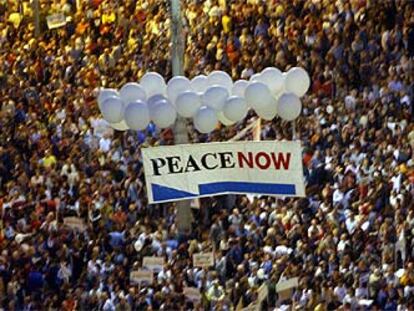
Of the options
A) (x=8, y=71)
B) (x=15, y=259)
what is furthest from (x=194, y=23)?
(x=15, y=259)

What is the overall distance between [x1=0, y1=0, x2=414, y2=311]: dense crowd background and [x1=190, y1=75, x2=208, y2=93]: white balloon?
3.66 meters

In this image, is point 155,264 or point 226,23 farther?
point 226,23

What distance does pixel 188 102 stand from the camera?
1207 inches

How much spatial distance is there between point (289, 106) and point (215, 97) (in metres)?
1.06

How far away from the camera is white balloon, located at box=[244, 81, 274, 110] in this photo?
30.5 m

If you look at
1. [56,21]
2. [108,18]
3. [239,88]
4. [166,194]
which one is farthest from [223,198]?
[56,21]

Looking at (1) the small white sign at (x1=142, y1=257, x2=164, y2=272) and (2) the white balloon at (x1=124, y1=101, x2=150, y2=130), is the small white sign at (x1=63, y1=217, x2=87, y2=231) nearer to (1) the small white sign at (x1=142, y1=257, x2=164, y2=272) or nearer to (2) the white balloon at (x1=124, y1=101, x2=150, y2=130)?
(1) the small white sign at (x1=142, y1=257, x2=164, y2=272)

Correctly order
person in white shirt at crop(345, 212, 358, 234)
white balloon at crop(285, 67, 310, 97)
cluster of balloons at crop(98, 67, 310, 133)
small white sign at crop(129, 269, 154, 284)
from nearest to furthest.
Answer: cluster of balloons at crop(98, 67, 310, 133) < white balloon at crop(285, 67, 310, 97) < person in white shirt at crop(345, 212, 358, 234) < small white sign at crop(129, 269, 154, 284)

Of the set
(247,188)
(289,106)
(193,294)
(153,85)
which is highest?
(153,85)

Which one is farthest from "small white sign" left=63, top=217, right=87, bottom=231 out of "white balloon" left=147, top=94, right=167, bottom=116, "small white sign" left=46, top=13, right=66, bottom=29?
"small white sign" left=46, top=13, right=66, bottom=29

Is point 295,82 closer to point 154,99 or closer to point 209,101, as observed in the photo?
point 209,101

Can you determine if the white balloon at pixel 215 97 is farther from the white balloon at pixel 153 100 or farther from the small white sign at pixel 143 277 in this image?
the small white sign at pixel 143 277

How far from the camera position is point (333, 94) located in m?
39.2

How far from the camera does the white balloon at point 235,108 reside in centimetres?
3044
